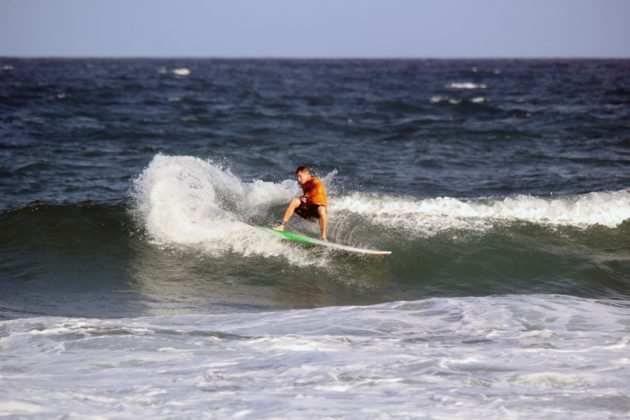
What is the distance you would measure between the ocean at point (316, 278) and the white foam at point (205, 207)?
0.04m

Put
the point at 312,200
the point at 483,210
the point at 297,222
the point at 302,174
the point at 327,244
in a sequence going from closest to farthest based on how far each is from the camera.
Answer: the point at 327,244, the point at 302,174, the point at 312,200, the point at 297,222, the point at 483,210

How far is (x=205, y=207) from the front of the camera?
1295 cm

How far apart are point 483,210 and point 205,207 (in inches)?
198

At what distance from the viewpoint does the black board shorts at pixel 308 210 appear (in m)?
11.8

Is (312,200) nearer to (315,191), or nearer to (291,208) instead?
(315,191)

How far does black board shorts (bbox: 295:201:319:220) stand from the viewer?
11.8 metres

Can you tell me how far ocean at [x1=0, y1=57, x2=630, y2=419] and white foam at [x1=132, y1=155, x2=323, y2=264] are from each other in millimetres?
41

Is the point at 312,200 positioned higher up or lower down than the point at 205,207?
higher up

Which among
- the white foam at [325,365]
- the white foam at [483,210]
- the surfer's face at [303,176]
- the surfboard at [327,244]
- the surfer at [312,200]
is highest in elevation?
the surfer's face at [303,176]

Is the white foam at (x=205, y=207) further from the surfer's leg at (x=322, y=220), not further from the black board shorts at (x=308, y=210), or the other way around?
the black board shorts at (x=308, y=210)

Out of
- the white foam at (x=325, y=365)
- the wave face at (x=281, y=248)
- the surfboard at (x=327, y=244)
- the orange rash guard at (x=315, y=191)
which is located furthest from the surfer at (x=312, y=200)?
the white foam at (x=325, y=365)

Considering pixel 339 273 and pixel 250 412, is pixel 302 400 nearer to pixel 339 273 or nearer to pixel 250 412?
pixel 250 412

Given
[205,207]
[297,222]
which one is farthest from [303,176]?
[205,207]

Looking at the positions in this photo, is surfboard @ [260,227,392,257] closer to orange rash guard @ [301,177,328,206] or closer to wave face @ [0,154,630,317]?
wave face @ [0,154,630,317]
